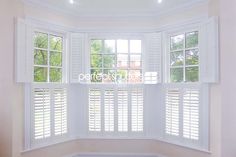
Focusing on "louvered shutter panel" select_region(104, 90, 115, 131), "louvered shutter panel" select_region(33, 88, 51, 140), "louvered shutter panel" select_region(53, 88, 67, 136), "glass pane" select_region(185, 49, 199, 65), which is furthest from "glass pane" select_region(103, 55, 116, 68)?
"glass pane" select_region(185, 49, 199, 65)

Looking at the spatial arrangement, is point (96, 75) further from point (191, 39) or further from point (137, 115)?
point (191, 39)

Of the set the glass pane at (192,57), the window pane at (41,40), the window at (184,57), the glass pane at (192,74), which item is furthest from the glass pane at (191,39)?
the window pane at (41,40)

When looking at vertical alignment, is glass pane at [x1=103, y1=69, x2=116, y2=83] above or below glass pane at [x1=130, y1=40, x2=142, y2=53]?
below

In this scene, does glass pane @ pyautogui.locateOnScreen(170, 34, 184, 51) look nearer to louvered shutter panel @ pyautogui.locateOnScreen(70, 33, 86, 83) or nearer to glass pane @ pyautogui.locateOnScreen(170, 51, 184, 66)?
glass pane @ pyautogui.locateOnScreen(170, 51, 184, 66)

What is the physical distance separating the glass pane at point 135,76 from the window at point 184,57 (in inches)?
23.4

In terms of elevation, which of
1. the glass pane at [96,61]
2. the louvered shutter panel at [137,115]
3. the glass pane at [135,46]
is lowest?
the louvered shutter panel at [137,115]

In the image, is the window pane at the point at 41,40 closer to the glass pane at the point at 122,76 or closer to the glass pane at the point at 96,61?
the glass pane at the point at 96,61

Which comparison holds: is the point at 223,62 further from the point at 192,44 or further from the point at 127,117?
the point at 127,117

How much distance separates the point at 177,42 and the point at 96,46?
61.2 inches

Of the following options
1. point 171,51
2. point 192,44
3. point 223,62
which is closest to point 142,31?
point 171,51

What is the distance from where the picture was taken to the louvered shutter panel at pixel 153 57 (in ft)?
15.2

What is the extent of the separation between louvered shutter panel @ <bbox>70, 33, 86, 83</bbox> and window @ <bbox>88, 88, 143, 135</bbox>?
57cm

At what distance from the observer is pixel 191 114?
4.08 metres

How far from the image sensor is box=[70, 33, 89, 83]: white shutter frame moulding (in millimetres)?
4676
